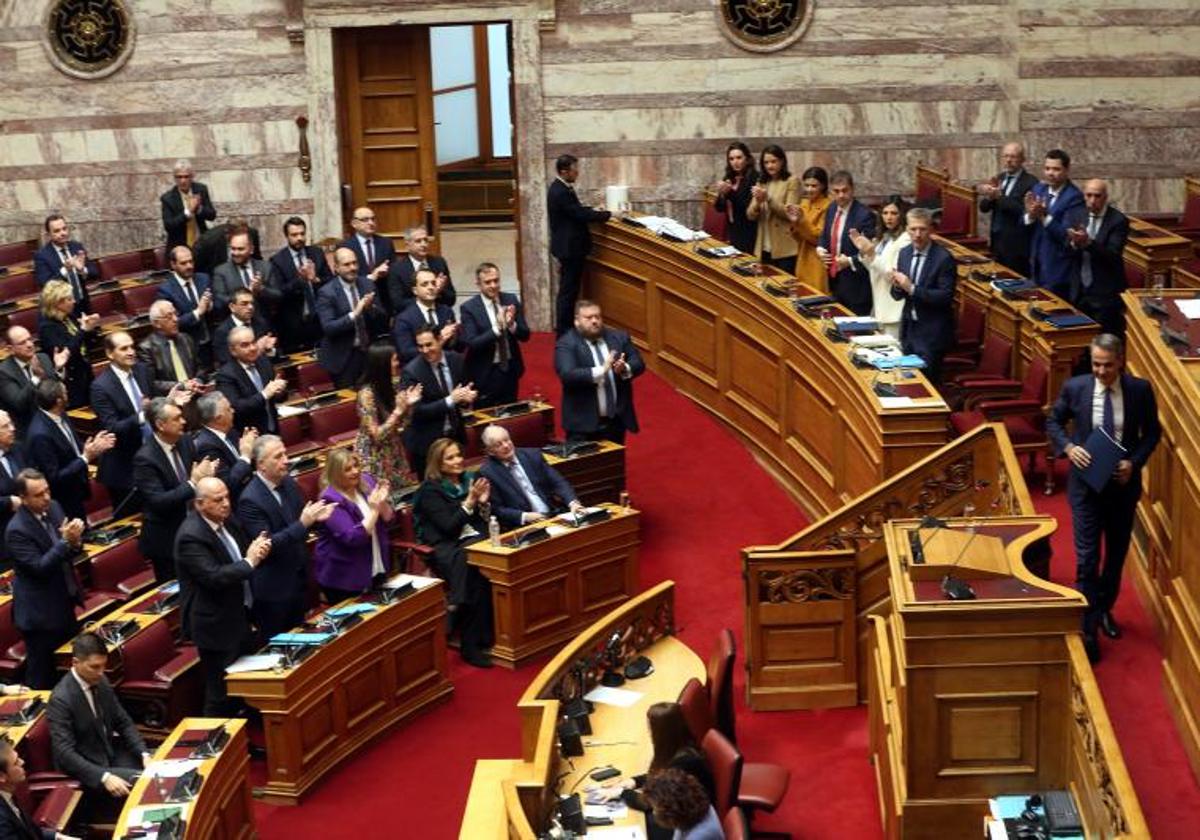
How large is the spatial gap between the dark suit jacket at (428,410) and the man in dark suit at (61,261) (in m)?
3.35

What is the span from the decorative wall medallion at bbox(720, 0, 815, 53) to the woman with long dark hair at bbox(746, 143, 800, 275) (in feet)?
5.79

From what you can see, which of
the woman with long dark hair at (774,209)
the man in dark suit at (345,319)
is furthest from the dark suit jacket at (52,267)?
the woman with long dark hair at (774,209)

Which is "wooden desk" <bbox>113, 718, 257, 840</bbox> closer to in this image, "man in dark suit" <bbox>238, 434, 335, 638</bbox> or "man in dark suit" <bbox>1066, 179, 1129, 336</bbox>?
"man in dark suit" <bbox>238, 434, 335, 638</bbox>

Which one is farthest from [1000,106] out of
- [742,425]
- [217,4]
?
[217,4]

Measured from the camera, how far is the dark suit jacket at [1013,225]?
1348 cm

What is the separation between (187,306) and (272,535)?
399 centimetres

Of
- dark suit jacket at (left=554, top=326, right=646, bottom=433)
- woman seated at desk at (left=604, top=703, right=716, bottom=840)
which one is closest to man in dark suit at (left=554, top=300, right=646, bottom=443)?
dark suit jacket at (left=554, top=326, right=646, bottom=433)

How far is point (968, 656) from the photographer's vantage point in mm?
7680

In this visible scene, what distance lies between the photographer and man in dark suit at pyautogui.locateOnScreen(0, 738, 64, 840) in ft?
25.1

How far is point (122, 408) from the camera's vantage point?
11.4 m

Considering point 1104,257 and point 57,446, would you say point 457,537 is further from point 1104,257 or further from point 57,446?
point 1104,257

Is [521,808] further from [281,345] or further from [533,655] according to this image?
[281,345]

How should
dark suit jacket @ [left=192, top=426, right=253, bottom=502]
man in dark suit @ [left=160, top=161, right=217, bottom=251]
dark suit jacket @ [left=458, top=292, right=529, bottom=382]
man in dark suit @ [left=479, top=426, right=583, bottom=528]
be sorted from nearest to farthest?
1. dark suit jacket @ [left=192, top=426, right=253, bottom=502]
2. man in dark suit @ [left=479, top=426, right=583, bottom=528]
3. dark suit jacket @ [left=458, top=292, right=529, bottom=382]
4. man in dark suit @ [left=160, top=161, right=217, bottom=251]

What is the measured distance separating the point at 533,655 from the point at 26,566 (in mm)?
2860
